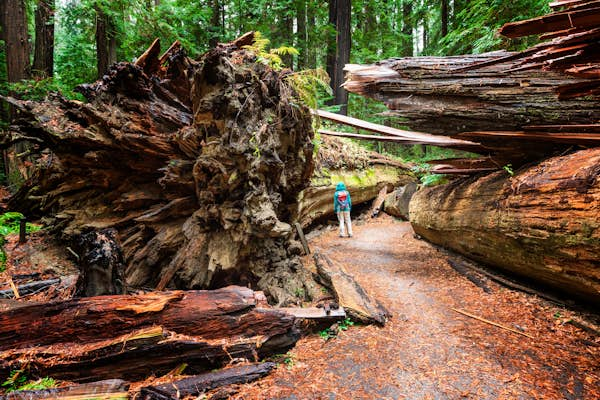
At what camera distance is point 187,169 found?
5.87m

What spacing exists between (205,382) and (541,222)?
4.78 metres

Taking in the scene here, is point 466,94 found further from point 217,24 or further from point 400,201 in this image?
point 217,24

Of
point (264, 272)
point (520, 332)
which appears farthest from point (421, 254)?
point (264, 272)

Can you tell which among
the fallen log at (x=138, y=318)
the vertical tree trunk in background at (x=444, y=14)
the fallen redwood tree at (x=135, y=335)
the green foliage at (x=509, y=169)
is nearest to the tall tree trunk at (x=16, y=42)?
the fallen log at (x=138, y=318)

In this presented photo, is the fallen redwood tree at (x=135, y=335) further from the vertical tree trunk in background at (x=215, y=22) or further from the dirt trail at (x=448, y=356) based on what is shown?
the vertical tree trunk in background at (x=215, y=22)

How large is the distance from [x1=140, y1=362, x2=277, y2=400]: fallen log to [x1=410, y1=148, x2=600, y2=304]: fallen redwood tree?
4.03 m

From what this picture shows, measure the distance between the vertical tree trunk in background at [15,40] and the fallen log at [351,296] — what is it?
12350 millimetres

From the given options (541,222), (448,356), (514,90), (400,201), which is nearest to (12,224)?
(448,356)

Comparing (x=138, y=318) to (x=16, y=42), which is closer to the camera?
(x=138, y=318)

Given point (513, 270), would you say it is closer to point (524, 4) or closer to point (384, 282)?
point (384, 282)

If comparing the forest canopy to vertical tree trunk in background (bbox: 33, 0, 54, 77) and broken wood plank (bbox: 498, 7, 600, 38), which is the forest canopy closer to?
vertical tree trunk in background (bbox: 33, 0, 54, 77)

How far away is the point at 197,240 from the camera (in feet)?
18.4

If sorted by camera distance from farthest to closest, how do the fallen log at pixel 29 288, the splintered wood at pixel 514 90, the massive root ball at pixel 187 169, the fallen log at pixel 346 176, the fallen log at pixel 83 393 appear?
the fallen log at pixel 346 176
the massive root ball at pixel 187 169
the fallen log at pixel 29 288
the splintered wood at pixel 514 90
the fallen log at pixel 83 393

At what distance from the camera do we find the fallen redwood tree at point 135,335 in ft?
9.56
